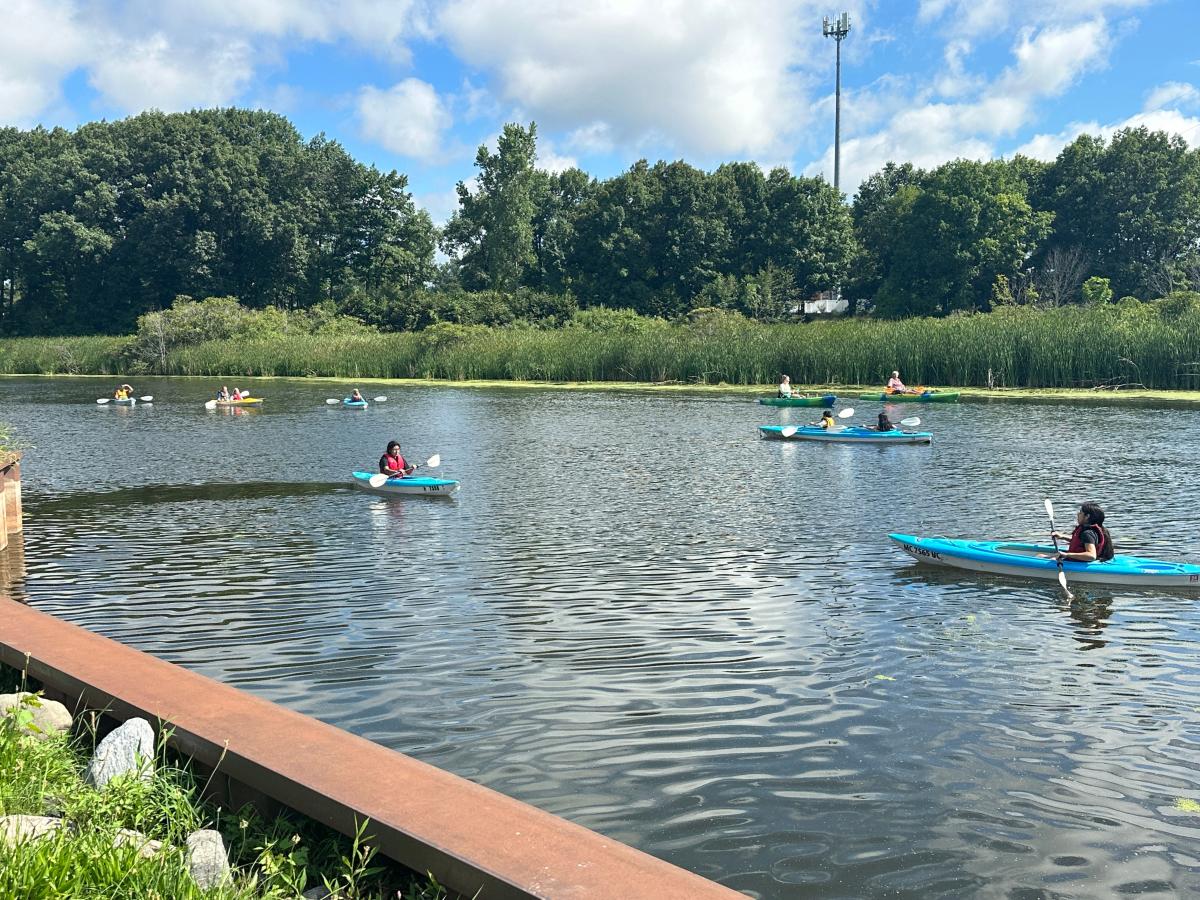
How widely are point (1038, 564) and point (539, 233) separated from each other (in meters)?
87.5

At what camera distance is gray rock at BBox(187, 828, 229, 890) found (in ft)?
15.0

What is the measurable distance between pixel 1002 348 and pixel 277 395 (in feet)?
101

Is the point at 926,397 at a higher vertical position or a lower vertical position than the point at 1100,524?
higher

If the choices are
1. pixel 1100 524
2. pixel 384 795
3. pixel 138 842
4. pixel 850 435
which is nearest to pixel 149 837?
pixel 138 842

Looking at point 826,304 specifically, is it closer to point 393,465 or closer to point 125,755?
point 393,465

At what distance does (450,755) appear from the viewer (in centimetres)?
777

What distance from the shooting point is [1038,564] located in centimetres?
1335

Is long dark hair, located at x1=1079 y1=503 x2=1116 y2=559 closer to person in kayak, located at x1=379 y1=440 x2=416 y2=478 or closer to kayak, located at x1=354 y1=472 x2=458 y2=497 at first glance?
kayak, located at x1=354 y1=472 x2=458 y2=497

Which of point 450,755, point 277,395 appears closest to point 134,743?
point 450,755

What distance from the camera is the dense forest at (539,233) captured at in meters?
78.8

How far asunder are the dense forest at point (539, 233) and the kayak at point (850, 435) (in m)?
44.5

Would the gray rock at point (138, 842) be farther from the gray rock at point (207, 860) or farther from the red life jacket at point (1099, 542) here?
the red life jacket at point (1099, 542)

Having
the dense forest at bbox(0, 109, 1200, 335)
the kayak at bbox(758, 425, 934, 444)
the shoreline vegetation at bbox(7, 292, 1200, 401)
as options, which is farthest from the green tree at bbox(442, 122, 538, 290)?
the kayak at bbox(758, 425, 934, 444)

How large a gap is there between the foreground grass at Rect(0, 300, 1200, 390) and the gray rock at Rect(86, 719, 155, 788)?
43.3 metres
